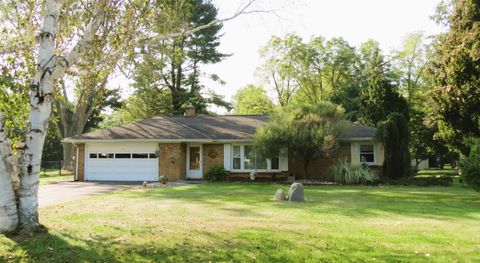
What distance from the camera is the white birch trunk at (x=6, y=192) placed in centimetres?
751

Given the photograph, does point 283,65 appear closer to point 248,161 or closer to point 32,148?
point 248,161

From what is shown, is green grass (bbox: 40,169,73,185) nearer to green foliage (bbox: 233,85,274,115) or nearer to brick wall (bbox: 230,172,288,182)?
brick wall (bbox: 230,172,288,182)

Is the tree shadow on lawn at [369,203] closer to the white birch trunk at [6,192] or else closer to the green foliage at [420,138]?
the white birch trunk at [6,192]

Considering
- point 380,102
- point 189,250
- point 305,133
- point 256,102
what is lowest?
point 189,250

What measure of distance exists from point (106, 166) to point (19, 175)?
17.5 metres

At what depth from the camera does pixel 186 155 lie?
2475cm

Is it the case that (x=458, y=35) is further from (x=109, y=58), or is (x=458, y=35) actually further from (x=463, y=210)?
(x=109, y=58)

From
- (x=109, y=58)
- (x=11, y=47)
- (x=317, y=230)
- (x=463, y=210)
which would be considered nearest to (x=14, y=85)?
(x=11, y=47)

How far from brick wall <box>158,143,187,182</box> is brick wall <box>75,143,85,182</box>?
489cm

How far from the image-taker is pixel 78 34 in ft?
35.4

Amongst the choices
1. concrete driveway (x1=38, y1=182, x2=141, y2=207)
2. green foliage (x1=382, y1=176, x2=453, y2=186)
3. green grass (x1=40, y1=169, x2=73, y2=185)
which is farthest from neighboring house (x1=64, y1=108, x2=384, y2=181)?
concrete driveway (x1=38, y1=182, x2=141, y2=207)

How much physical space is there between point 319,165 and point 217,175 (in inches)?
229

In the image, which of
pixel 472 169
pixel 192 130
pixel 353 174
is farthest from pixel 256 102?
pixel 472 169

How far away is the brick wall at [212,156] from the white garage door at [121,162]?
283cm
